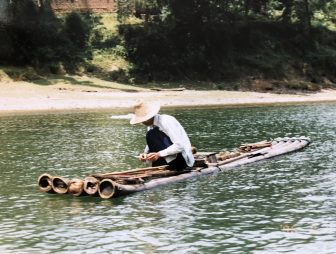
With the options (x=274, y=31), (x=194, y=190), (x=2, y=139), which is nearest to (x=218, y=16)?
(x=274, y=31)

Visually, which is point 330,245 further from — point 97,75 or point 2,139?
point 97,75

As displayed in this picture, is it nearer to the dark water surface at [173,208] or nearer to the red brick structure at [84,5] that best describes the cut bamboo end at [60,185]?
the dark water surface at [173,208]

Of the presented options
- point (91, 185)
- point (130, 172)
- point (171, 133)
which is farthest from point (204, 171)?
point (91, 185)

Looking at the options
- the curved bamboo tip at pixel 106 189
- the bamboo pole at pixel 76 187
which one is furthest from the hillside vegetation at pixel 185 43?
the curved bamboo tip at pixel 106 189

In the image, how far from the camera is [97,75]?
194 ft

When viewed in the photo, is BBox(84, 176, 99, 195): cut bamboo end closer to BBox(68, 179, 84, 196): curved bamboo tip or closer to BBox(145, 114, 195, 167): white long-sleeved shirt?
BBox(68, 179, 84, 196): curved bamboo tip

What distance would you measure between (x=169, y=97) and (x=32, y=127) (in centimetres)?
1963

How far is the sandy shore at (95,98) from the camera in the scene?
161 ft

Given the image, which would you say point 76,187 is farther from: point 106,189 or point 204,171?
point 204,171

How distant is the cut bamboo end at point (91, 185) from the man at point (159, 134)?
1.58m

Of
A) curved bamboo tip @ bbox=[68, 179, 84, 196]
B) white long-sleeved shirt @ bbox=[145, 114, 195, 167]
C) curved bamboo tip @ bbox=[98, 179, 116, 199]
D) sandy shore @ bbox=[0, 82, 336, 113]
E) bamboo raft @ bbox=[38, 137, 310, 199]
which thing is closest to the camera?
curved bamboo tip @ bbox=[98, 179, 116, 199]

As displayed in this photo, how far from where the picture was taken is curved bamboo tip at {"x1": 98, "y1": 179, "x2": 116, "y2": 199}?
15.8m

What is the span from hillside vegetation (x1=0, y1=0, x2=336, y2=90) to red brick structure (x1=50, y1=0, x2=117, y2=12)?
5.25 feet

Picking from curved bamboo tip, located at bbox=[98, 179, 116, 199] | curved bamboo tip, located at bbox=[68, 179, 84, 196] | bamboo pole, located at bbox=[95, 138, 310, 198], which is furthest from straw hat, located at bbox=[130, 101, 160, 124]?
curved bamboo tip, located at bbox=[68, 179, 84, 196]
